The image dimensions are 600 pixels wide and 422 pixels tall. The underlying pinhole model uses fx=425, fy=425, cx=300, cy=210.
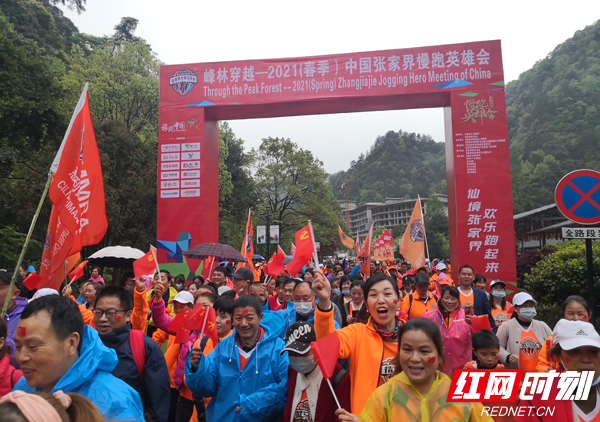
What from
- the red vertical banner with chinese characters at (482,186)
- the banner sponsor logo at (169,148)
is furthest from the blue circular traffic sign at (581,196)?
the banner sponsor logo at (169,148)

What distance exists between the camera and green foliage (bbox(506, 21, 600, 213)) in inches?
1923

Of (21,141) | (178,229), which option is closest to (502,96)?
(178,229)

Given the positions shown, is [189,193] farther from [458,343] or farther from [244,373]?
[244,373]

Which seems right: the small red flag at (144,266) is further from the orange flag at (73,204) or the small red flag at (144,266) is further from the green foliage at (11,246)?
the green foliage at (11,246)

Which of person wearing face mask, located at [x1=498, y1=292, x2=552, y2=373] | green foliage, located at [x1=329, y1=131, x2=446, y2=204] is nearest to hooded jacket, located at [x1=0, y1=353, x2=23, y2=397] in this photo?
person wearing face mask, located at [x1=498, y1=292, x2=552, y2=373]

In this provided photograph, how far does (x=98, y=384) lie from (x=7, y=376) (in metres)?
1.02

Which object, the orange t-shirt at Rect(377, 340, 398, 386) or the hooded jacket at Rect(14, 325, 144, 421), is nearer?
the hooded jacket at Rect(14, 325, 144, 421)

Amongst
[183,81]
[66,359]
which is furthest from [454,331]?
[183,81]

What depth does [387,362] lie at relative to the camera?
2615 mm

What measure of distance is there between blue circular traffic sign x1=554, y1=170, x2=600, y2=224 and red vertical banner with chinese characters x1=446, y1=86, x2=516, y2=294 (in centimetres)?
811

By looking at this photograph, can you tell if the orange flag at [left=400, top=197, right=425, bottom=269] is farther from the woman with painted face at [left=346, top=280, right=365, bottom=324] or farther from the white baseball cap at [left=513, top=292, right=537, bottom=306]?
the white baseball cap at [left=513, top=292, right=537, bottom=306]

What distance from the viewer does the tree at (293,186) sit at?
31078 mm

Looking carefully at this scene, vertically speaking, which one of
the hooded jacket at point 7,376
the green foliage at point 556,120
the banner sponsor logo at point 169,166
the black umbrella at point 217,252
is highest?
the green foliage at point 556,120

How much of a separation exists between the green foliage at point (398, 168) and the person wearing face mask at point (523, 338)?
97656mm
